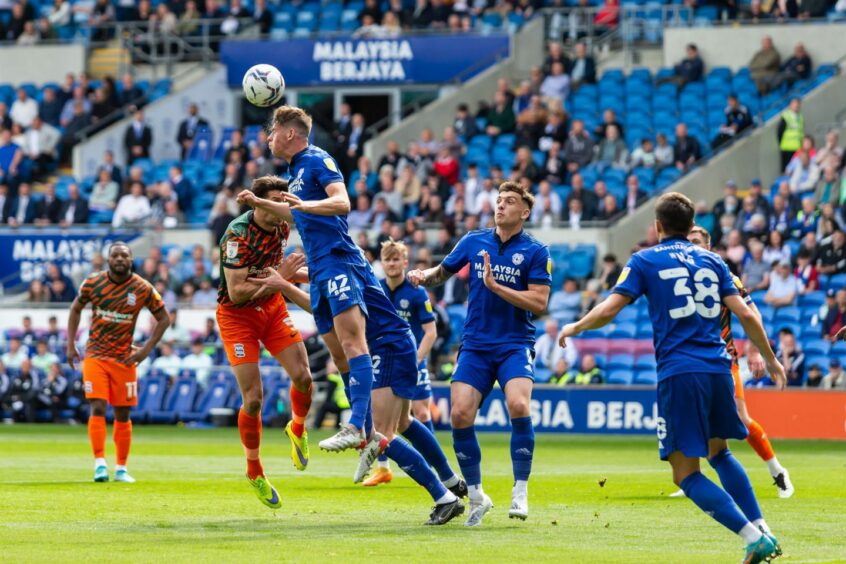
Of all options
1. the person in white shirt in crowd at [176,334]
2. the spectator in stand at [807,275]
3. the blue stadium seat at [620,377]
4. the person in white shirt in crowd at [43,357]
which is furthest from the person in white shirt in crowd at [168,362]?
the spectator in stand at [807,275]

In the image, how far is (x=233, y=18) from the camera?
38.2 metres

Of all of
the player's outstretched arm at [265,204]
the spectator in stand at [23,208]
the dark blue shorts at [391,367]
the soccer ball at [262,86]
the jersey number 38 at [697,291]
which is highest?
the soccer ball at [262,86]

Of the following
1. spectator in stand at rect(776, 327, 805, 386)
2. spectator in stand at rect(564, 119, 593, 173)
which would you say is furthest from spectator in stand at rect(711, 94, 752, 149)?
spectator in stand at rect(776, 327, 805, 386)

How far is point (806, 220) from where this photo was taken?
26.5 meters

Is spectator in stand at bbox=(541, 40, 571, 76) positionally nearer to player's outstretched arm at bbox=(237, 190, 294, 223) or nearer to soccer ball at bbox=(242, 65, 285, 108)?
soccer ball at bbox=(242, 65, 285, 108)

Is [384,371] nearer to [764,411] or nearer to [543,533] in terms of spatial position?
[543,533]

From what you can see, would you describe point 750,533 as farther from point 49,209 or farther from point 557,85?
point 49,209

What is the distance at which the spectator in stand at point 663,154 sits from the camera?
1180 inches

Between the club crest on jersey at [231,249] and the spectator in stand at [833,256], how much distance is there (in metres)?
15.5

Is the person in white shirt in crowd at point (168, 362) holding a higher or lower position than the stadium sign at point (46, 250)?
lower

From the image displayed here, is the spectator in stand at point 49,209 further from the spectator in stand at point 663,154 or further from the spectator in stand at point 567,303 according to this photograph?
the spectator in stand at point 663,154

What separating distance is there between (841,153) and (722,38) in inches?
227

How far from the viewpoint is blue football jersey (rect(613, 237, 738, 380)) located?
9.11 m

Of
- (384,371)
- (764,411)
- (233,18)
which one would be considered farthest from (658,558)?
(233,18)
